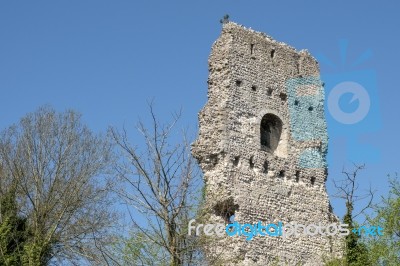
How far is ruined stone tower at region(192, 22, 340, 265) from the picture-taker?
17031mm

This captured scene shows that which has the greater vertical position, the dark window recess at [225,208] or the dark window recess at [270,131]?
the dark window recess at [270,131]

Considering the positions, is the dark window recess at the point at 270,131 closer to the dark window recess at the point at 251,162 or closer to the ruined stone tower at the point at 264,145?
the ruined stone tower at the point at 264,145

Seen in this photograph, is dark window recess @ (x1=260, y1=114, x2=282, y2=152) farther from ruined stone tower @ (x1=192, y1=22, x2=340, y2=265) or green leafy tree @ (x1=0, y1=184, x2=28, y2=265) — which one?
green leafy tree @ (x1=0, y1=184, x2=28, y2=265)

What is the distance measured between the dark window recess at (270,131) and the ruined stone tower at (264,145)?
0.09ft

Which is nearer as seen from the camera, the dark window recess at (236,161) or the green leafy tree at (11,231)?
the dark window recess at (236,161)

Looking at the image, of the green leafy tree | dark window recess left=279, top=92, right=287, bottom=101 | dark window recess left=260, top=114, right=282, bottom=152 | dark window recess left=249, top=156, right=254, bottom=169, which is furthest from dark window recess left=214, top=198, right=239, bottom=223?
the green leafy tree

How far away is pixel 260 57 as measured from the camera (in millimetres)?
19453

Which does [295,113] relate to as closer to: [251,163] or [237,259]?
[251,163]

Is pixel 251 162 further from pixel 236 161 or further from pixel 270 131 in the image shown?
pixel 270 131

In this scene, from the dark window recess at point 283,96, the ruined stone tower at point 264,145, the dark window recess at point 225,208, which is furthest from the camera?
A: the dark window recess at point 283,96

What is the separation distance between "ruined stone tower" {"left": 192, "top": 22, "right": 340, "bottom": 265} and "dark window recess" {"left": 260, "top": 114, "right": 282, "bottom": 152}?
3 centimetres

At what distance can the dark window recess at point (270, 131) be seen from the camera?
19.1m

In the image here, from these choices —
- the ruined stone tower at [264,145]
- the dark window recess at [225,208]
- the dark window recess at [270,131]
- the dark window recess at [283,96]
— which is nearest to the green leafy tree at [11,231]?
the dark window recess at [225,208]

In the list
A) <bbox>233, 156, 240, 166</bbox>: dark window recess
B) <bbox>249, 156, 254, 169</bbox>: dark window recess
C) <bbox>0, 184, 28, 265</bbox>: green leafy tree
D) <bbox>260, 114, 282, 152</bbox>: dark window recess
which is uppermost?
<bbox>260, 114, 282, 152</bbox>: dark window recess
